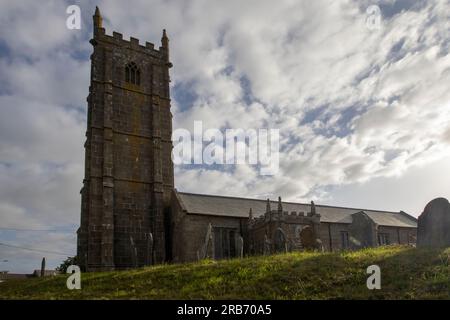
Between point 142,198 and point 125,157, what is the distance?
356 centimetres

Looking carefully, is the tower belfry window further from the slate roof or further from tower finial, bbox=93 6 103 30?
the slate roof

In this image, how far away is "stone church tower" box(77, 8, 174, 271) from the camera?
29.9 m

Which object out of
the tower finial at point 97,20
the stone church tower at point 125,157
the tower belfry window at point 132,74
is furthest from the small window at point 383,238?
the tower finial at point 97,20

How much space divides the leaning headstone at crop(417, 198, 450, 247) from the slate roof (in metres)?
17.9

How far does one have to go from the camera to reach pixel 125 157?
3262 cm

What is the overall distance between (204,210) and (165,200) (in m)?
3.34

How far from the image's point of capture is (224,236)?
33125 mm

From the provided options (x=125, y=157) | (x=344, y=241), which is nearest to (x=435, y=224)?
(x=344, y=241)

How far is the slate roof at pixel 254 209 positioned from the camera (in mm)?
33688

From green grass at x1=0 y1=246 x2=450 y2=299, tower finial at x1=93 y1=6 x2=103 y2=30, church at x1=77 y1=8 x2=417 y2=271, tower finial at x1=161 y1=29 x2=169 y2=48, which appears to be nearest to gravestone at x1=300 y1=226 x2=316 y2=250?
church at x1=77 y1=8 x2=417 y2=271

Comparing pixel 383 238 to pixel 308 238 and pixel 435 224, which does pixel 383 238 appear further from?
pixel 435 224

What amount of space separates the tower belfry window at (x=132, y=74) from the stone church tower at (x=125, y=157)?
0.02 meters
